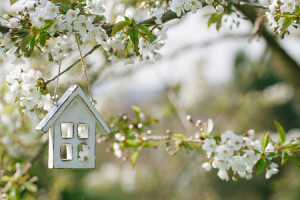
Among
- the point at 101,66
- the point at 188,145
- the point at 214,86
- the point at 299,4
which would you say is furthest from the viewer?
the point at 214,86

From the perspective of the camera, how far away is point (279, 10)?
165 cm

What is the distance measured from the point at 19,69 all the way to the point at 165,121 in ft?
13.8

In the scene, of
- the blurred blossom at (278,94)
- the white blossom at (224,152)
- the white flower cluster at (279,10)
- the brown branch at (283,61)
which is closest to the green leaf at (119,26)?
the white flower cluster at (279,10)

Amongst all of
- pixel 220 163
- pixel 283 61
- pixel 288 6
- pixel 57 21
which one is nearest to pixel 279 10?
pixel 288 6

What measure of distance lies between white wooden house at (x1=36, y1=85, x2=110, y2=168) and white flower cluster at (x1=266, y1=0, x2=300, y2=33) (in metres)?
0.77

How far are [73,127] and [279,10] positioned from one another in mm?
909

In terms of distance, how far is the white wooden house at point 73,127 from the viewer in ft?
5.11

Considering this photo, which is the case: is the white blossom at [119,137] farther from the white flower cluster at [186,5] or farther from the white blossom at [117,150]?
the white flower cluster at [186,5]

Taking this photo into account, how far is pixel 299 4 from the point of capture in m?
1.83

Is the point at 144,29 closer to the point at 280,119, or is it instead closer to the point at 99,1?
the point at 99,1

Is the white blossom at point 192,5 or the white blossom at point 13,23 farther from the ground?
the white blossom at point 192,5

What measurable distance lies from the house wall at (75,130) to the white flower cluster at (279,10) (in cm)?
79

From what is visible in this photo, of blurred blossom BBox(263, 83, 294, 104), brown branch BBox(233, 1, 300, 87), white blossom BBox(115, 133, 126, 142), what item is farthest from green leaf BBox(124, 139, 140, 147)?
blurred blossom BBox(263, 83, 294, 104)

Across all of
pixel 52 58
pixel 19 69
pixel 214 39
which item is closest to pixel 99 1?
pixel 52 58
